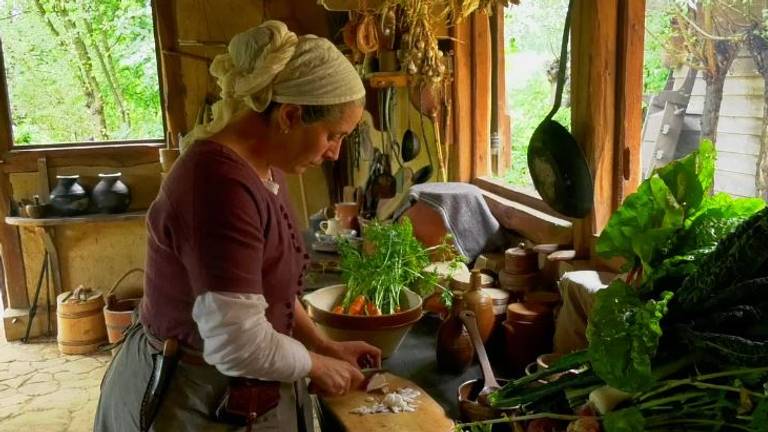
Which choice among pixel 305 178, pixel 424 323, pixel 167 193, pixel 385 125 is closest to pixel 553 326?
pixel 424 323

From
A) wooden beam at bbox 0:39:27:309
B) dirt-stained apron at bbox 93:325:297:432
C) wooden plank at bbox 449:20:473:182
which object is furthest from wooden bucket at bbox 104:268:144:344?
dirt-stained apron at bbox 93:325:297:432

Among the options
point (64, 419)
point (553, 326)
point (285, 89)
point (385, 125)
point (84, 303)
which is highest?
point (285, 89)

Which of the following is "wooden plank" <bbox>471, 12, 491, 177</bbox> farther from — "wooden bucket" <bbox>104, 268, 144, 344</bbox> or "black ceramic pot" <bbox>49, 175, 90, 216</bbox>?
"black ceramic pot" <bbox>49, 175, 90, 216</bbox>

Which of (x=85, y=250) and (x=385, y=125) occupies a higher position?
(x=385, y=125)

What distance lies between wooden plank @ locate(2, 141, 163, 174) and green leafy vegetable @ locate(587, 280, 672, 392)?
4.29 m

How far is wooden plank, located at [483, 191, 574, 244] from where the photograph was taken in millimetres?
1909

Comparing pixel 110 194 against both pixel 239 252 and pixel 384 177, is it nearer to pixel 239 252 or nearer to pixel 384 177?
pixel 384 177

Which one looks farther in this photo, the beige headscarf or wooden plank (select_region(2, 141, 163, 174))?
wooden plank (select_region(2, 141, 163, 174))

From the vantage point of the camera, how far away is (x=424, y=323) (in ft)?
6.24

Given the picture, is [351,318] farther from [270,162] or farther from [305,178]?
[305,178]

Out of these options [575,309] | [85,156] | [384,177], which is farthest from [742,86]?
[85,156]

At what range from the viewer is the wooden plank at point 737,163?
57.6 inches

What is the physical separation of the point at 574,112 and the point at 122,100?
3.78 meters

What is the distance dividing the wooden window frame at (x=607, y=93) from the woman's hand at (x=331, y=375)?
78 cm
